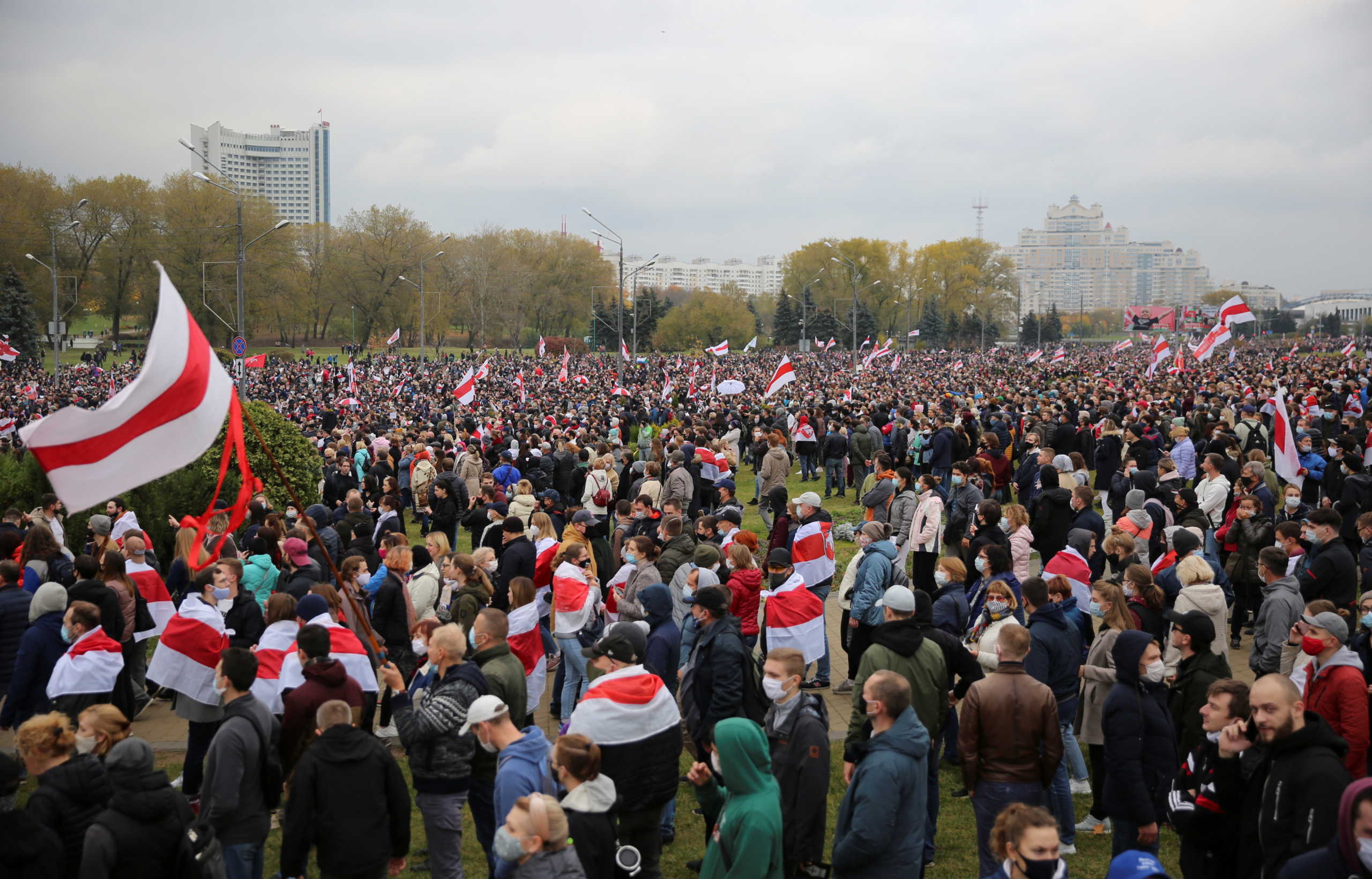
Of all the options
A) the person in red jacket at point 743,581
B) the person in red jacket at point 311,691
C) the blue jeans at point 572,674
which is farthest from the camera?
the blue jeans at point 572,674

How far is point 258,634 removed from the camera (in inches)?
279

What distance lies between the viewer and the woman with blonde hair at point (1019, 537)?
323 inches

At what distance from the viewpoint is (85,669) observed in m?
6.11

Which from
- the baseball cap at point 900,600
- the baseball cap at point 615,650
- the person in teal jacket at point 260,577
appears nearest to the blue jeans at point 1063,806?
the baseball cap at point 900,600

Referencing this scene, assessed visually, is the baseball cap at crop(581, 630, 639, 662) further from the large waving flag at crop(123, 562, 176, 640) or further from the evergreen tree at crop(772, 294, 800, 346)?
the evergreen tree at crop(772, 294, 800, 346)

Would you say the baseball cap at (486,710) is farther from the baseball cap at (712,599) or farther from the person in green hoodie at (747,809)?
the baseball cap at (712,599)

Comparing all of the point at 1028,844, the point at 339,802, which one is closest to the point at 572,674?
the point at 339,802

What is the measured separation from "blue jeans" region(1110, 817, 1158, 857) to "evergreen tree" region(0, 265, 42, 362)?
219ft

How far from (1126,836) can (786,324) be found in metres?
92.7

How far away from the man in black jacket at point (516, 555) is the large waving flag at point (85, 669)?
2.69 metres

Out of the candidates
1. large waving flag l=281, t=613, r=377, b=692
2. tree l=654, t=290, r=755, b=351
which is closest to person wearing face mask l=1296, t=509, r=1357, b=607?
large waving flag l=281, t=613, r=377, b=692

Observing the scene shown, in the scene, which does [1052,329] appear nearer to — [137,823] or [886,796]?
[886,796]

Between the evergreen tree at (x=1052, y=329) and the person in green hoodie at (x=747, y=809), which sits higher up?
the evergreen tree at (x=1052, y=329)

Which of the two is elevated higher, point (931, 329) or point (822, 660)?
point (931, 329)
